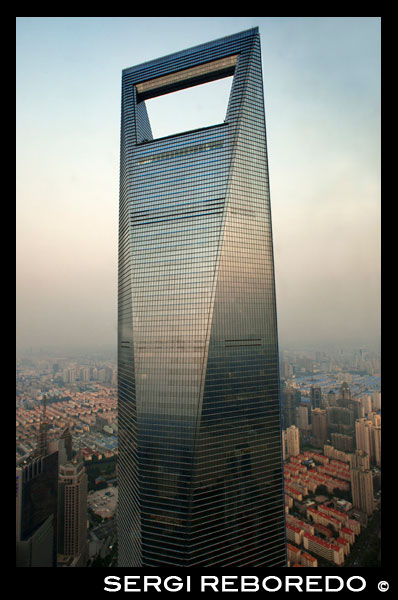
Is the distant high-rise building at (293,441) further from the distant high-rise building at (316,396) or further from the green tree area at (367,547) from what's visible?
the green tree area at (367,547)

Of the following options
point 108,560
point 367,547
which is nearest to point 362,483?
point 367,547

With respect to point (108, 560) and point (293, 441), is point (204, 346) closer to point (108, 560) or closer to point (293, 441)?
point (293, 441)

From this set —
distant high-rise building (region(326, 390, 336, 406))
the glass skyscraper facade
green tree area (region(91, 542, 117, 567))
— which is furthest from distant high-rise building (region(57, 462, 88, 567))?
distant high-rise building (region(326, 390, 336, 406))

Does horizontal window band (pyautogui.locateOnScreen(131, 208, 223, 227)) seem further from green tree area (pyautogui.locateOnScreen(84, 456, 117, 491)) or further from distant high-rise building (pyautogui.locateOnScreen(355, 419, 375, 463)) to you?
green tree area (pyautogui.locateOnScreen(84, 456, 117, 491))

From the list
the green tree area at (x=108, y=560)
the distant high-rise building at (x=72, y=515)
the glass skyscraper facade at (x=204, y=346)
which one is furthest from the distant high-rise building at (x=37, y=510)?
the green tree area at (x=108, y=560)
